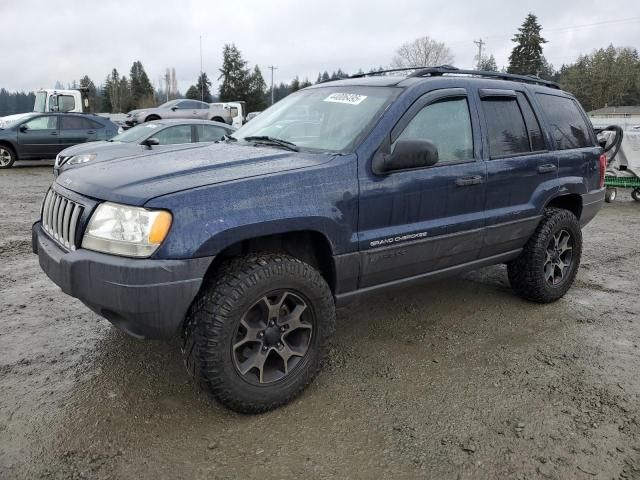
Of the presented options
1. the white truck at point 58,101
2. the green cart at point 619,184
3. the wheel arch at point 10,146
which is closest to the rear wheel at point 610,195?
the green cart at point 619,184

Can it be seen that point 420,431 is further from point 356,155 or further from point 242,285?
point 356,155

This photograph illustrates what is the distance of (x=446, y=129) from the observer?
3621mm

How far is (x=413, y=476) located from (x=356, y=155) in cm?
174

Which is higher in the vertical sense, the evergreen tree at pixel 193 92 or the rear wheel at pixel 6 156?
the evergreen tree at pixel 193 92

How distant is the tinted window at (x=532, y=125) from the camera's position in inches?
165

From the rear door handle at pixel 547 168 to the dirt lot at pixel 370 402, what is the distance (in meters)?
1.20

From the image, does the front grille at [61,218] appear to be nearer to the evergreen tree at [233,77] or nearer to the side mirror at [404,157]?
the side mirror at [404,157]

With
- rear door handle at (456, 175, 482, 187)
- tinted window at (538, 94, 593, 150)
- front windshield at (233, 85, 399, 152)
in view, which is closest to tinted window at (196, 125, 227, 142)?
front windshield at (233, 85, 399, 152)

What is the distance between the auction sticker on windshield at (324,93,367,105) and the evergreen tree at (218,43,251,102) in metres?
65.6

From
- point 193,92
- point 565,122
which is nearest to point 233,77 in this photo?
point 193,92

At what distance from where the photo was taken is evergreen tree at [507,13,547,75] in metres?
59.8

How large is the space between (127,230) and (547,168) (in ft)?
10.8

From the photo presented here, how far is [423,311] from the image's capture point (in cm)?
444

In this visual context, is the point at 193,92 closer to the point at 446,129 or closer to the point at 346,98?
the point at 346,98
